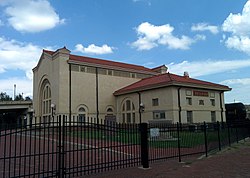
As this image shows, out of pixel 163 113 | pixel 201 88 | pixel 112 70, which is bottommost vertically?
pixel 163 113

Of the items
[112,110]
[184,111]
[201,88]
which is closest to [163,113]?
[184,111]

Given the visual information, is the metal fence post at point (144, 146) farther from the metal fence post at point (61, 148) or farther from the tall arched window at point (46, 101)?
the tall arched window at point (46, 101)

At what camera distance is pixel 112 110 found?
Result: 40.4 m

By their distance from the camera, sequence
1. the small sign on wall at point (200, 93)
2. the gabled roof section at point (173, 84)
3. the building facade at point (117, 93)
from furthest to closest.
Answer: the small sign on wall at point (200, 93) → the building facade at point (117, 93) → the gabled roof section at point (173, 84)

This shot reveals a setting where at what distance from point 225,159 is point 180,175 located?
13.1ft

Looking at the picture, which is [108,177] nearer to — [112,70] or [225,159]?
[225,159]

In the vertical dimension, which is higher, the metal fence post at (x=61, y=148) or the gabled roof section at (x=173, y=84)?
the gabled roof section at (x=173, y=84)

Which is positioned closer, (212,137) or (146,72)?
(212,137)

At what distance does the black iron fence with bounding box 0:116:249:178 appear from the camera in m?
7.63

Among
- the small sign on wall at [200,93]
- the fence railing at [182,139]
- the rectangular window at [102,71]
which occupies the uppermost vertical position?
the rectangular window at [102,71]

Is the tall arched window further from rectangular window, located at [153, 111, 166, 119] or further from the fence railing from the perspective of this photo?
the fence railing

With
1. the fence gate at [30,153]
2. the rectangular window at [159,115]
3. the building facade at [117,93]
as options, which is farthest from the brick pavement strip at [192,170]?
the rectangular window at [159,115]

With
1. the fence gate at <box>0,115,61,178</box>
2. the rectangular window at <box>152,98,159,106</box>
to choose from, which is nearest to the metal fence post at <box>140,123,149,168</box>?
the fence gate at <box>0,115,61,178</box>

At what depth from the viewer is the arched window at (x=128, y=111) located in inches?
1471
